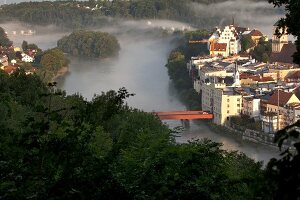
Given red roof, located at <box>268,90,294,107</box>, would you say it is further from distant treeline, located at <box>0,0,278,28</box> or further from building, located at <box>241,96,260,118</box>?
distant treeline, located at <box>0,0,278,28</box>

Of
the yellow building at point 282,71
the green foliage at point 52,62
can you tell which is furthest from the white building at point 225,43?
the green foliage at point 52,62

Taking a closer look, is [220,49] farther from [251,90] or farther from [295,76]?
[251,90]

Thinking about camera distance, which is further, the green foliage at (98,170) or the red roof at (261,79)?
the red roof at (261,79)

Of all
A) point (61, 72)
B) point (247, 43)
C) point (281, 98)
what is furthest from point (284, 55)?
point (61, 72)

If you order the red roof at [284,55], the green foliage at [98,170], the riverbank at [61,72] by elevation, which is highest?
the green foliage at [98,170]

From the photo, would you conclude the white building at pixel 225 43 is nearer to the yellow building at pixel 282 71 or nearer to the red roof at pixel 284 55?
the red roof at pixel 284 55
